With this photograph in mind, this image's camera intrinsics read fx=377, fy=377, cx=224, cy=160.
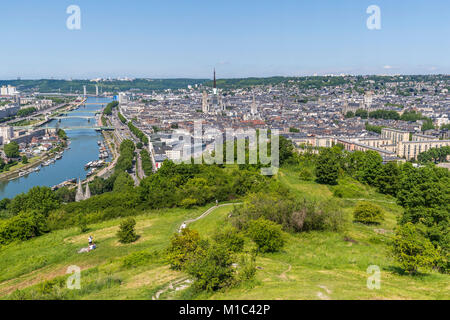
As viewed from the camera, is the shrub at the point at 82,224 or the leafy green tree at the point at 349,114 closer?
the shrub at the point at 82,224

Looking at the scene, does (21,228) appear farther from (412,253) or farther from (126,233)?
(412,253)

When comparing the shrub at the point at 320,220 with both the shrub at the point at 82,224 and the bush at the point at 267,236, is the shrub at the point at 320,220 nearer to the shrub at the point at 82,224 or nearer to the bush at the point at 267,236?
the bush at the point at 267,236

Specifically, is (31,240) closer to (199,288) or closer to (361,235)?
(199,288)

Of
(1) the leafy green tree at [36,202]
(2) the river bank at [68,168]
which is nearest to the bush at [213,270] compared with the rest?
(1) the leafy green tree at [36,202]

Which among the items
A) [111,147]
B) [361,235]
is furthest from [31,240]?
[111,147]

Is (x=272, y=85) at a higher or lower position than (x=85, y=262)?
higher
